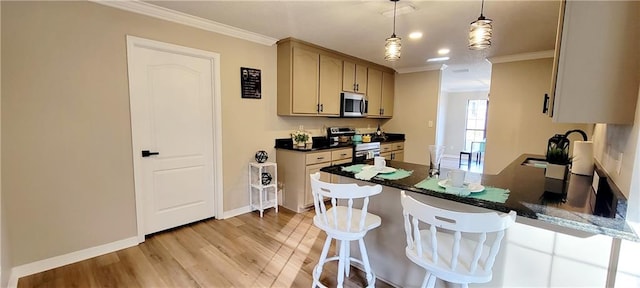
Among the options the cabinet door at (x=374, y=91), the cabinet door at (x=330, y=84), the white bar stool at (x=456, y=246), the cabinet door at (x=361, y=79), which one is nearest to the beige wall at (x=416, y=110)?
the cabinet door at (x=374, y=91)

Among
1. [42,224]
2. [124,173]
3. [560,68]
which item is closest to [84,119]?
[124,173]

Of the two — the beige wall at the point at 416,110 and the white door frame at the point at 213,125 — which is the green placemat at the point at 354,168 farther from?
the beige wall at the point at 416,110

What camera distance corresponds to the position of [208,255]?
2.48m

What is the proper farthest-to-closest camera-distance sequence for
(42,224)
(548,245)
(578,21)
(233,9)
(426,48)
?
(426,48) → (233,9) → (42,224) → (548,245) → (578,21)

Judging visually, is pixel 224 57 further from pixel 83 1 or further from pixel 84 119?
pixel 84 119

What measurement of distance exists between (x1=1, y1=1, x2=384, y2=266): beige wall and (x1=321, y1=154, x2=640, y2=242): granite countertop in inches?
83.2

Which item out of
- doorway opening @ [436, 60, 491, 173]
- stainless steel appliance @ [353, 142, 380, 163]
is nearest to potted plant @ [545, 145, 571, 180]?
stainless steel appliance @ [353, 142, 380, 163]

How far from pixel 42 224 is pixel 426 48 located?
4.42m

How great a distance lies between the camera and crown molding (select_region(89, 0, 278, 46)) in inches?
94.8

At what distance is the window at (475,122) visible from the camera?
841 cm

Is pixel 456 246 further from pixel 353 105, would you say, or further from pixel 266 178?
pixel 353 105

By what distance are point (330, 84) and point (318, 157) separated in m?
1.19

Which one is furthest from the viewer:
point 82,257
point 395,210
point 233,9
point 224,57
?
point 224,57

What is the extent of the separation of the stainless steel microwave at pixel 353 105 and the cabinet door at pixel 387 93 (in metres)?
0.59
